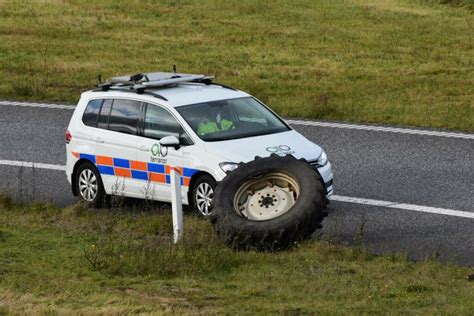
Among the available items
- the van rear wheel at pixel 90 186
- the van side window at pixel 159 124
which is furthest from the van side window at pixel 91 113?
the van side window at pixel 159 124

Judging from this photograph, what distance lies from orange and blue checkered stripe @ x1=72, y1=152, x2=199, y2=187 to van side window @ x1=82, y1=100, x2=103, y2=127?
0.48 metres

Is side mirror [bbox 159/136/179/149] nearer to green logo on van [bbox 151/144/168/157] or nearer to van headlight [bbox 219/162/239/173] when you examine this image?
green logo on van [bbox 151/144/168/157]

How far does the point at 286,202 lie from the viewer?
14.4 meters

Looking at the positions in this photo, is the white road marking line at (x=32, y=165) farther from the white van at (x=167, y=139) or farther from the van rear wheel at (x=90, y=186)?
the van rear wheel at (x=90, y=186)

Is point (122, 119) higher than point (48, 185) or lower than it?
higher

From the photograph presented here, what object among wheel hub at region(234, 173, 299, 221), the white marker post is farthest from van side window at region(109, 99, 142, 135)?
the white marker post

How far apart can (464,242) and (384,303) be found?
3.87 meters

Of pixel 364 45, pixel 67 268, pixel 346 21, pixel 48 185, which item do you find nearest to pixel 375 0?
pixel 346 21

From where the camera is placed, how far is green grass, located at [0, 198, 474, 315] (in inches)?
423

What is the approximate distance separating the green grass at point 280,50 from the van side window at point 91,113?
6.78 m

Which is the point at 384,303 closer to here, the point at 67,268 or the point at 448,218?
the point at 67,268

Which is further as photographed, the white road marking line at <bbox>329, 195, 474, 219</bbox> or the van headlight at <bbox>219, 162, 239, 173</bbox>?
the white road marking line at <bbox>329, 195, 474, 219</bbox>

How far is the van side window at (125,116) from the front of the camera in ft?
55.2

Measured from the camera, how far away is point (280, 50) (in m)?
33.2
